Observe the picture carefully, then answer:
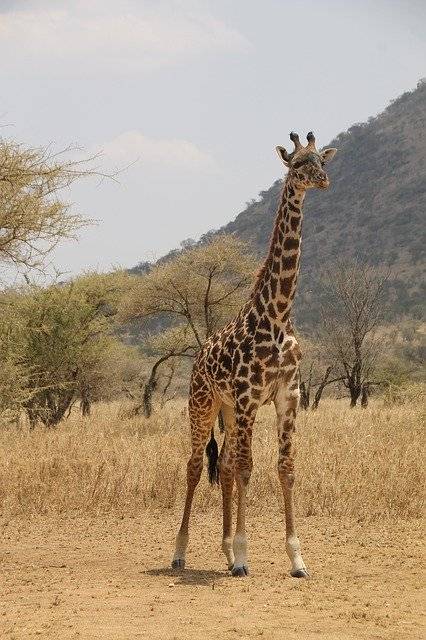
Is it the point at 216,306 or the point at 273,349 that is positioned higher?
the point at 216,306

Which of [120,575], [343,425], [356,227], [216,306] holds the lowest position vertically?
[120,575]

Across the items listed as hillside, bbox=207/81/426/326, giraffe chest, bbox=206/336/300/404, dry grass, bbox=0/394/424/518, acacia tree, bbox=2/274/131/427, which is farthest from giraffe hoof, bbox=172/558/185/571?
hillside, bbox=207/81/426/326

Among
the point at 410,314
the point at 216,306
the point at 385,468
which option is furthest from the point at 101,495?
the point at 410,314

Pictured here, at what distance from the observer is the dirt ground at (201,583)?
6066 mm

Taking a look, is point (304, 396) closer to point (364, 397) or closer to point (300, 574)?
point (364, 397)

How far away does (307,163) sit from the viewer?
27.0ft

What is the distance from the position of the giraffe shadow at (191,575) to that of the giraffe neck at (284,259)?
2097mm

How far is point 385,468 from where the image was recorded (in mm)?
11086

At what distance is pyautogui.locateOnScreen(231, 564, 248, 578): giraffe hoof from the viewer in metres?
7.93

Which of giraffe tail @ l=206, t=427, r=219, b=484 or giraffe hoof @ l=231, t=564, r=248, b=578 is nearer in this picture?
giraffe hoof @ l=231, t=564, r=248, b=578

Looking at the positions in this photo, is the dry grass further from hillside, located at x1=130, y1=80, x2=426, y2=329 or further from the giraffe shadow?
hillside, located at x1=130, y1=80, x2=426, y2=329

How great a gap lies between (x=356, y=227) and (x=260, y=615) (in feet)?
163

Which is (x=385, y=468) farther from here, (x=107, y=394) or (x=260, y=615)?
(x=107, y=394)

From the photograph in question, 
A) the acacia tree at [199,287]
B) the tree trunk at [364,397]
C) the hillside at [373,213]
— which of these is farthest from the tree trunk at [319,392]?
the hillside at [373,213]
